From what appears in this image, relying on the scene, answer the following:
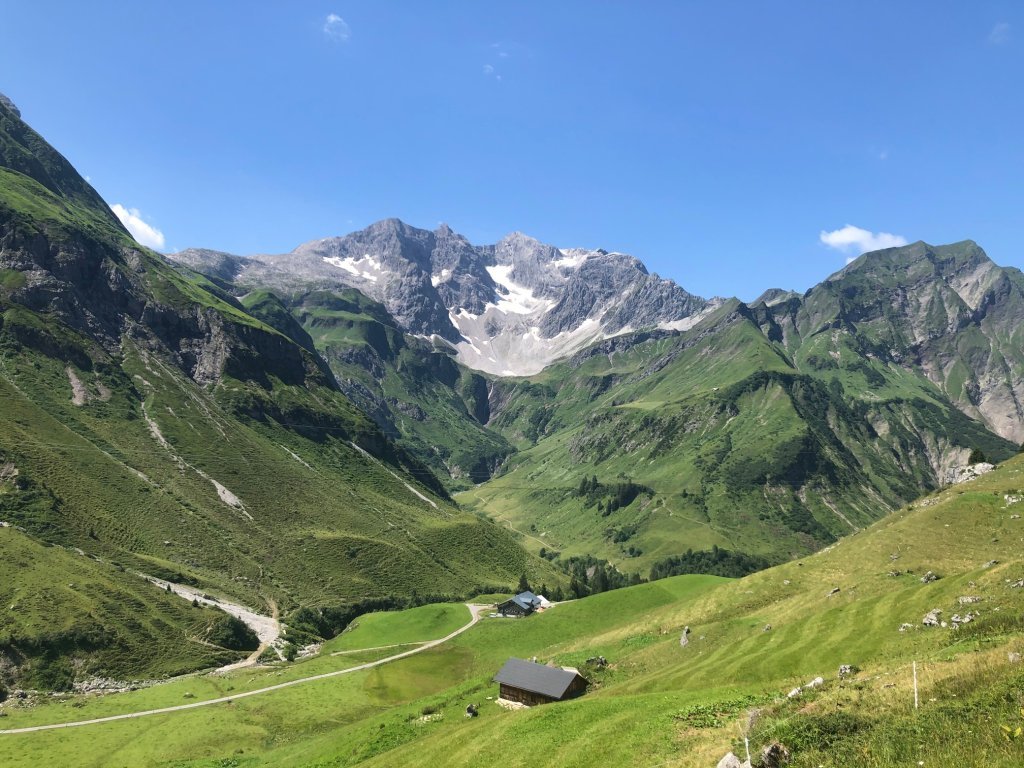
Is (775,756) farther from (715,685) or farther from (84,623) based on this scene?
(84,623)

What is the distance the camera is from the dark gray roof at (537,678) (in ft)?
191

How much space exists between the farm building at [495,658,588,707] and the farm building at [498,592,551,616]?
78.7 meters

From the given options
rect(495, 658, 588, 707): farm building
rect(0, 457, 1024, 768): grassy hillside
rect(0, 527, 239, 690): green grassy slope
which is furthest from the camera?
rect(0, 527, 239, 690): green grassy slope

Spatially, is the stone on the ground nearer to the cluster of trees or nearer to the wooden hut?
the wooden hut

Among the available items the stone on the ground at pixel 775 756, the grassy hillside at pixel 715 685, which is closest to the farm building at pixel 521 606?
the grassy hillside at pixel 715 685

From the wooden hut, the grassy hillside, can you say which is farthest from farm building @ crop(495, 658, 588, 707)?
the wooden hut

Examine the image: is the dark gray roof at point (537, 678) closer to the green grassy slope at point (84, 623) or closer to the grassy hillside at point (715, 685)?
the grassy hillside at point (715, 685)

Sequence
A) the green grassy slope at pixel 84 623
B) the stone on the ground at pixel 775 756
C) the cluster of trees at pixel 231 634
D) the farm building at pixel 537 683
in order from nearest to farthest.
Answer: the stone on the ground at pixel 775 756 → the farm building at pixel 537 683 → the green grassy slope at pixel 84 623 → the cluster of trees at pixel 231 634

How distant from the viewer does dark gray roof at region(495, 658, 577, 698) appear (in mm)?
58094

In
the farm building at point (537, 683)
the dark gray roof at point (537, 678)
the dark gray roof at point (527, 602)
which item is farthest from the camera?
the dark gray roof at point (527, 602)

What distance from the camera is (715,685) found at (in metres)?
49.0

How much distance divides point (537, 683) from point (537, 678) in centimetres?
82

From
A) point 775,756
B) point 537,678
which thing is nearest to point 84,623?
point 537,678

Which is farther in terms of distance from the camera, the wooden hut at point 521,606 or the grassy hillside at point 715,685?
the wooden hut at point 521,606
